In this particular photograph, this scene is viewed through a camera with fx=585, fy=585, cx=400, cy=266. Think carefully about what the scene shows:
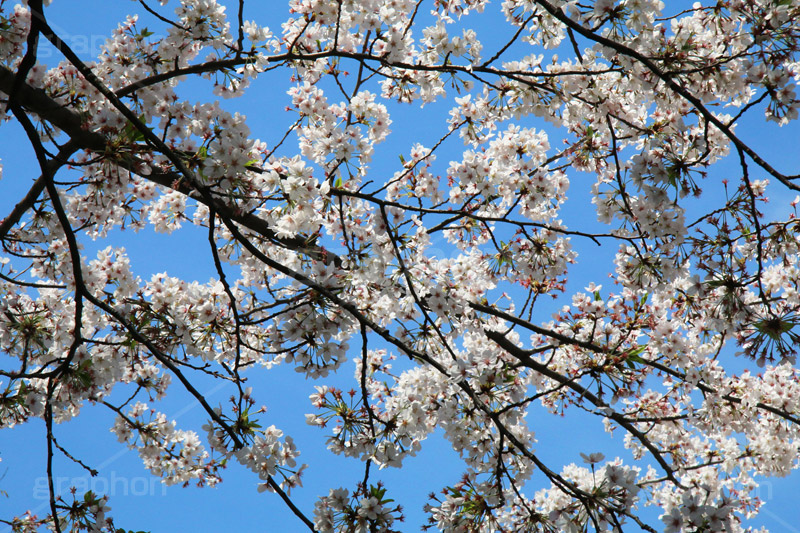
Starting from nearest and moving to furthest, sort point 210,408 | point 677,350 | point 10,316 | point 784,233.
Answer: point 210,408
point 784,233
point 10,316
point 677,350

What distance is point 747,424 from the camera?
6707 millimetres

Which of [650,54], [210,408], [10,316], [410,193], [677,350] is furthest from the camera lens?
[677,350]

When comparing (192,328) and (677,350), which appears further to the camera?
(677,350)

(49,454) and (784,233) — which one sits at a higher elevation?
(784,233)

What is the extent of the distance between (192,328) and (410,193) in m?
2.48

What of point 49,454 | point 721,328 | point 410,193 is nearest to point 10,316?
point 49,454

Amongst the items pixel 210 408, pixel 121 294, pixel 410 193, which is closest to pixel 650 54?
pixel 410 193

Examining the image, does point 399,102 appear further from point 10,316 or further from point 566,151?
point 10,316

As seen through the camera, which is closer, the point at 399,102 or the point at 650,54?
the point at 650,54

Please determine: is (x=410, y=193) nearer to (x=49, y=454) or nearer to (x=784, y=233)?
(x=784, y=233)

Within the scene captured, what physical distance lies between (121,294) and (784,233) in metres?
6.92

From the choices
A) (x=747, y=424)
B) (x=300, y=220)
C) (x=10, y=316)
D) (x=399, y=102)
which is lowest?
(x=747, y=424)

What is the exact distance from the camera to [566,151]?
6262 mm

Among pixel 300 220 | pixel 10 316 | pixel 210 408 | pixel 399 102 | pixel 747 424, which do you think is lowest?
pixel 210 408
